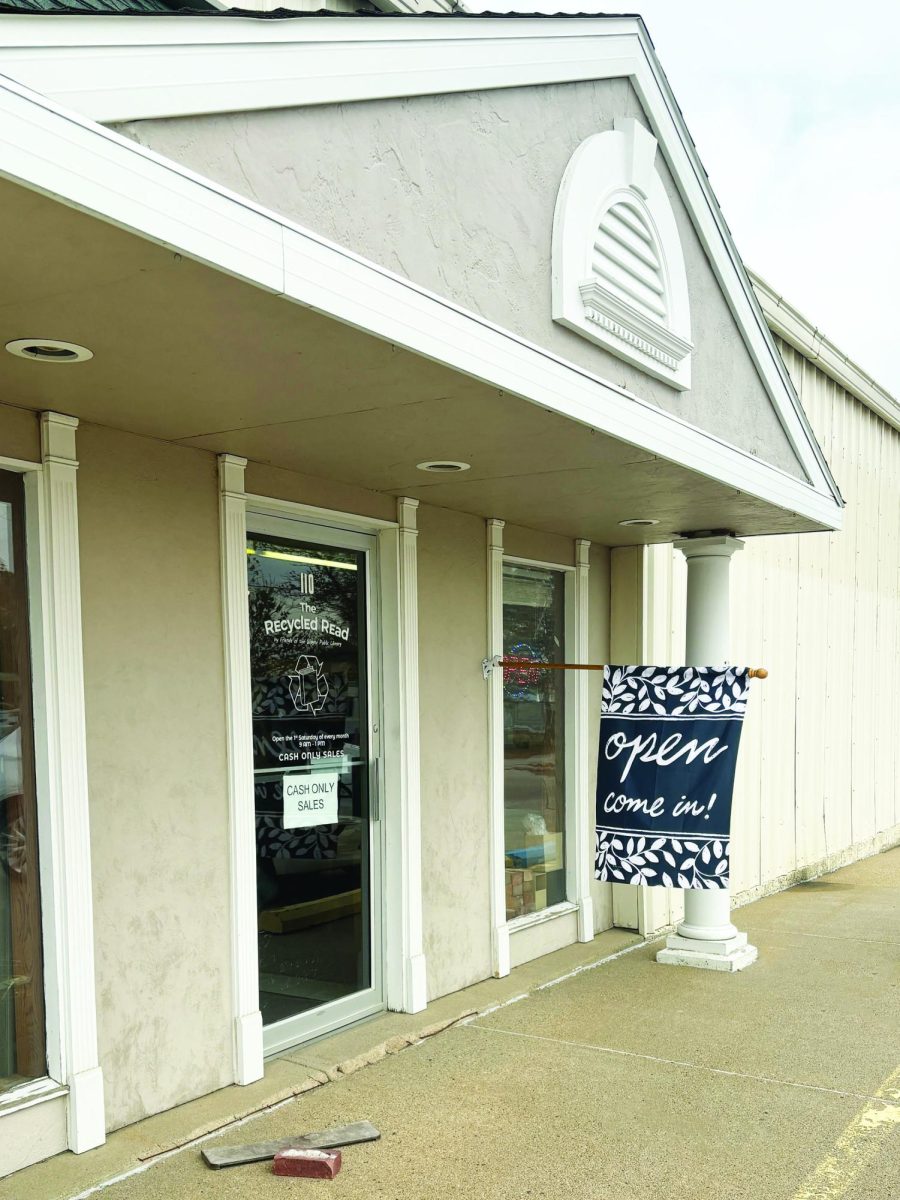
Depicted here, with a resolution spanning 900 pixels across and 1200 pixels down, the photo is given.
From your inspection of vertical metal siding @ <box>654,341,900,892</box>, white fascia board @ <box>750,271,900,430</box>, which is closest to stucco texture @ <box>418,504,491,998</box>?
vertical metal siding @ <box>654,341,900,892</box>

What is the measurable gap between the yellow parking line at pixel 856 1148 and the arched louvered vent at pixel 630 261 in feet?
10.9

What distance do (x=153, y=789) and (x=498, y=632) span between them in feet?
8.58

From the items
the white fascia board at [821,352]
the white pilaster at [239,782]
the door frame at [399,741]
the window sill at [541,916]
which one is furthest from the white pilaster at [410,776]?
Answer: the white fascia board at [821,352]

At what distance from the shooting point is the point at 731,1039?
523 centimetres

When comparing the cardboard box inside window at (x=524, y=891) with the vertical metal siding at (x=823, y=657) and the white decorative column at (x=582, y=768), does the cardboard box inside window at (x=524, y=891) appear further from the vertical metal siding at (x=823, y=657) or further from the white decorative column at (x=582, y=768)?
the vertical metal siding at (x=823, y=657)

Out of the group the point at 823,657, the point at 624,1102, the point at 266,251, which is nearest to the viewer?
the point at 266,251

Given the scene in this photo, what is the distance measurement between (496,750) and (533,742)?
0.62 metres

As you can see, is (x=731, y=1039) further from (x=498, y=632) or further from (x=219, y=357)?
(x=219, y=357)

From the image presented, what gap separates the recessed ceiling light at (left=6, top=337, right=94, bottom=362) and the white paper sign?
92.0 inches

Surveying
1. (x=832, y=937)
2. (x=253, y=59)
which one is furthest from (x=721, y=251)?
(x=832, y=937)

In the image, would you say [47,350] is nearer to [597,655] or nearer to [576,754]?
[576,754]

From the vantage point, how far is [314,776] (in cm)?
516

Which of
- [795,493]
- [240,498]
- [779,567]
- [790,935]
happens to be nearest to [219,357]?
[240,498]

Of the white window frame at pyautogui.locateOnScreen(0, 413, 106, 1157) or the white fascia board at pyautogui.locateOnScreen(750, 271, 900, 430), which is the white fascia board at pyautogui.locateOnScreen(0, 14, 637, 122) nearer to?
the white window frame at pyautogui.locateOnScreen(0, 413, 106, 1157)
